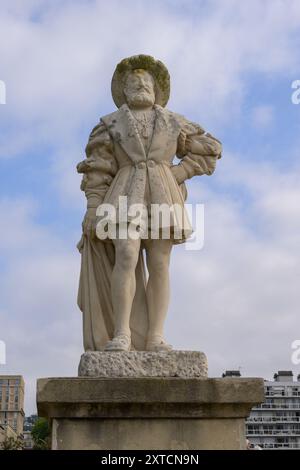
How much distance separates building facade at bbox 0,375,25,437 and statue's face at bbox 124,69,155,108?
139 metres

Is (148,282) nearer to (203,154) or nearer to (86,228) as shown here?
(86,228)

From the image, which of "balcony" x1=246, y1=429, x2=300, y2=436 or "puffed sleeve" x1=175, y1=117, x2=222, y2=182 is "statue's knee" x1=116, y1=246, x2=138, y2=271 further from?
"balcony" x1=246, y1=429, x2=300, y2=436

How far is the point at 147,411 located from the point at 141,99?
3.74m

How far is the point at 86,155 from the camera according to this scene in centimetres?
813

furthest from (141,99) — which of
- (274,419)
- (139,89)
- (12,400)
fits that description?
(12,400)

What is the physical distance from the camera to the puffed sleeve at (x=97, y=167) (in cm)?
784

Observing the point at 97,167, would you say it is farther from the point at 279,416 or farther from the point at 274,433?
the point at 279,416

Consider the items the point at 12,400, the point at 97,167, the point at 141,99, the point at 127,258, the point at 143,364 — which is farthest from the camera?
the point at 12,400

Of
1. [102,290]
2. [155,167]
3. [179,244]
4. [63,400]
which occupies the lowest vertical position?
[63,400]

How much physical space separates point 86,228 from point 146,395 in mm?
2151

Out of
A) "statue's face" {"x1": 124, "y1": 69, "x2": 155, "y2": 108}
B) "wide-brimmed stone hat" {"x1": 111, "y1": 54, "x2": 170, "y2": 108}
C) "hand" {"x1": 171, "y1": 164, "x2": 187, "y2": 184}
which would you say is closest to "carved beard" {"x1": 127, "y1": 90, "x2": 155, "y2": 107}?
"statue's face" {"x1": 124, "y1": 69, "x2": 155, "y2": 108}

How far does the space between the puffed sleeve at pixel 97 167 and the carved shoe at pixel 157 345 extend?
172 cm

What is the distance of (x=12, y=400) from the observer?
468ft
